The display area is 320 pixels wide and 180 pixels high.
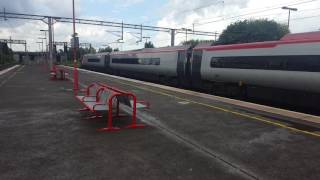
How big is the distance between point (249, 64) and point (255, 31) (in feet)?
122

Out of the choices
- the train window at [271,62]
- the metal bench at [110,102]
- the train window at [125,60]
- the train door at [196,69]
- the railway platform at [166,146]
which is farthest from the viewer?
the train window at [125,60]

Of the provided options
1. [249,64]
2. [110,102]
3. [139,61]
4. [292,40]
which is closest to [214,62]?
[249,64]

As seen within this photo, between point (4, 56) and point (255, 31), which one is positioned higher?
point (255, 31)

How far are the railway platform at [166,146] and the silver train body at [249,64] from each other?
9.84 feet

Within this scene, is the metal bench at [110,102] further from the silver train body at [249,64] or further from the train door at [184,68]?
the train door at [184,68]

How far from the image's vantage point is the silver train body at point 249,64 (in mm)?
12516

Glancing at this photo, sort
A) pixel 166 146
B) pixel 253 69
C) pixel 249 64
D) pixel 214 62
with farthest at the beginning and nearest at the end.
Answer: pixel 214 62 → pixel 249 64 → pixel 253 69 → pixel 166 146

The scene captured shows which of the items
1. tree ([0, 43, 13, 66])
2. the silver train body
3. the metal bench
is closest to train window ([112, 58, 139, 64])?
the silver train body

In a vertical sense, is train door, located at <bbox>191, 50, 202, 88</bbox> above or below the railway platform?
above

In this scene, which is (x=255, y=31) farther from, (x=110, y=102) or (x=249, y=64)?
(x=110, y=102)

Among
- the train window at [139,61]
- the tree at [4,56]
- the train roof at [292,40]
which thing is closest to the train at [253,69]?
the train roof at [292,40]

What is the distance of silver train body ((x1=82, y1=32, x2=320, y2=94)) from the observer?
41.1ft

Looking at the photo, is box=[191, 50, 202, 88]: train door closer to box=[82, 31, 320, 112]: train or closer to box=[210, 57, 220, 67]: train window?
box=[82, 31, 320, 112]: train

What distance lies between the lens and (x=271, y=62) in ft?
47.3
